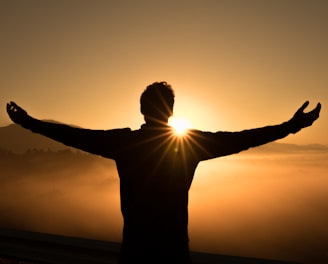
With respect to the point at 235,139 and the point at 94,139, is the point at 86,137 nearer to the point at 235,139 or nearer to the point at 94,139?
the point at 94,139

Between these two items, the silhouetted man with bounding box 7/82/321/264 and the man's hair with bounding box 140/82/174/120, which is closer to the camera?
the silhouetted man with bounding box 7/82/321/264

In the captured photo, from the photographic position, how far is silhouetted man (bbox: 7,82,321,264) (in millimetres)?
2842

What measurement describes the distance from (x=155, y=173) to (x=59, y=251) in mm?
3914

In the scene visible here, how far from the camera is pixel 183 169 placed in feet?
9.50

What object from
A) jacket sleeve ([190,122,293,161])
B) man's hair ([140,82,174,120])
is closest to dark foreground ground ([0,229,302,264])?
jacket sleeve ([190,122,293,161])

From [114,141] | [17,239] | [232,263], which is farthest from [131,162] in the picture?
[17,239]

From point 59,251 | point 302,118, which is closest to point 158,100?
point 302,118

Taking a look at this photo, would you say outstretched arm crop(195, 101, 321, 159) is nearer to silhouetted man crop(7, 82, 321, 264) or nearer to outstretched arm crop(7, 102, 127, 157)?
silhouetted man crop(7, 82, 321, 264)

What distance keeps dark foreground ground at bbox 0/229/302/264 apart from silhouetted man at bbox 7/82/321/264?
271cm

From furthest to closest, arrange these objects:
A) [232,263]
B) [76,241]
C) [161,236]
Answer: [76,241]
[232,263]
[161,236]

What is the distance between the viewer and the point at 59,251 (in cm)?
617

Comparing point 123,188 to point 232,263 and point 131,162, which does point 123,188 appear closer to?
point 131,162

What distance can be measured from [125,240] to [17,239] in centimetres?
437

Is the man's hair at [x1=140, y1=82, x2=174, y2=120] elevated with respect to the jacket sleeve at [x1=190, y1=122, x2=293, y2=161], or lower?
elevated
